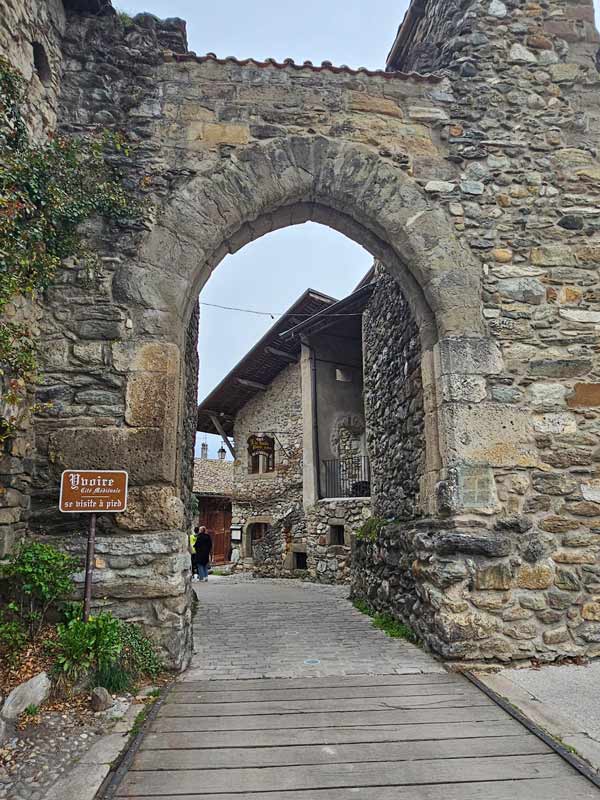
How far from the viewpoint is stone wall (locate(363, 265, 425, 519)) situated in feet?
16.1

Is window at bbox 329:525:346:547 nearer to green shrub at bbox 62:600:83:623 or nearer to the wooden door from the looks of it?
green shrub at bbox 62:600:83:623

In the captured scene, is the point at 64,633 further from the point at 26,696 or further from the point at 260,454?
the point at 260,454

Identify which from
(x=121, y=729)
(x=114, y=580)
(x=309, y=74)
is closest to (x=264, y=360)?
(x=309, y=74)

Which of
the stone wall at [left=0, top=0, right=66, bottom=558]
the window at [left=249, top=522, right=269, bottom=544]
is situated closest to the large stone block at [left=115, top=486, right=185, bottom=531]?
the stone wall at [left=0, top=0, right=66, bottom=558]

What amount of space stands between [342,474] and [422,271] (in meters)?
7.94

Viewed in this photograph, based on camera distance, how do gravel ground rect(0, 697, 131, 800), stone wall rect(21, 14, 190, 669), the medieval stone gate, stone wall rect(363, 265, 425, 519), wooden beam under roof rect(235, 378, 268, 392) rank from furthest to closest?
→ 1. wooden beam under roof rect(235, 378, 268, 392)
2. stone wall rect(363, 265, 425, 519)
3. the medieval stone gate
4. stone wall rect(21, 14, 190, 669)
5. gravel ground rect(0, 697, 131, 800)

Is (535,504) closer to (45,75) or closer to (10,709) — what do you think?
(10,709)

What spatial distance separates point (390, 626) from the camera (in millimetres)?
4762

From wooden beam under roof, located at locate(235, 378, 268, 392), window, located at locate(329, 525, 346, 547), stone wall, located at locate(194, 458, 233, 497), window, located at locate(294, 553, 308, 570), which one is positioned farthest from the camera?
stone wall, located at locate(194, 458, 233, 497)

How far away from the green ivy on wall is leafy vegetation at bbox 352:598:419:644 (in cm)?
321

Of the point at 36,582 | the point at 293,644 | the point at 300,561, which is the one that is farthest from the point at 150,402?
the point at 300,561

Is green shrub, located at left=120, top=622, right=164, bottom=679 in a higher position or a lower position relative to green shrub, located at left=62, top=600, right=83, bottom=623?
lower

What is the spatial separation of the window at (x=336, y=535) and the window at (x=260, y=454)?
4.53m

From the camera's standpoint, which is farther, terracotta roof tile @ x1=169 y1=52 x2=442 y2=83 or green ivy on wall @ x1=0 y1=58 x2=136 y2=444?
terracotta roof tile @ x1=169 y1=52 x2=442 y2=83
